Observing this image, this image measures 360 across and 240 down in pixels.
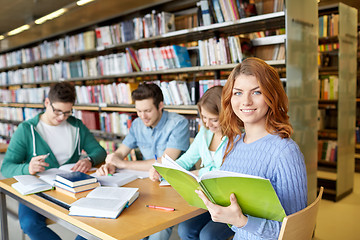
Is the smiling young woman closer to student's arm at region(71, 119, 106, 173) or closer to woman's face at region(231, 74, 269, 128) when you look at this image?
woman's face at region(231, 74, 269, 128)

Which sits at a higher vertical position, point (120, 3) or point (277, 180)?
point (120, 3)

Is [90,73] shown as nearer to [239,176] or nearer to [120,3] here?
[120,3]

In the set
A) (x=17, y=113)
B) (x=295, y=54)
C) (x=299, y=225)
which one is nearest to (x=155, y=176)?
(x=299, y=225)

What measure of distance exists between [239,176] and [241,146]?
39 centimetres

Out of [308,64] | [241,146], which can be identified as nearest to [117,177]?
[241,146]

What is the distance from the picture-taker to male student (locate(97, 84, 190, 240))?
2126 millimetres

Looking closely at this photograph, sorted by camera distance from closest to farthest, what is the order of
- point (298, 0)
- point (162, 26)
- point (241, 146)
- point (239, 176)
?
point (239, 176) < point (241, 146) < point (298, 0) < point (162, 26)

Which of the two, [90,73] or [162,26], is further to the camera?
[90,73]

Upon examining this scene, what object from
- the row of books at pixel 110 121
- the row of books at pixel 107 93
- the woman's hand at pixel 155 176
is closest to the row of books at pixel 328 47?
the row of books at pixel 107 93

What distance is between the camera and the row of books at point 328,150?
4.37 metres

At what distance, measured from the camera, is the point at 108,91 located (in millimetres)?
4430

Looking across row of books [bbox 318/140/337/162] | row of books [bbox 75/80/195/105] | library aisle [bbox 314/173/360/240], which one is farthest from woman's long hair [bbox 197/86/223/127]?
row of books [bbox 318/140/337/162]

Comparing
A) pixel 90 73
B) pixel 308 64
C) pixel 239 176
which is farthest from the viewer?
pixel 90 73

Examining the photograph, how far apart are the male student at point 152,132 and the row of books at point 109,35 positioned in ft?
5.24
